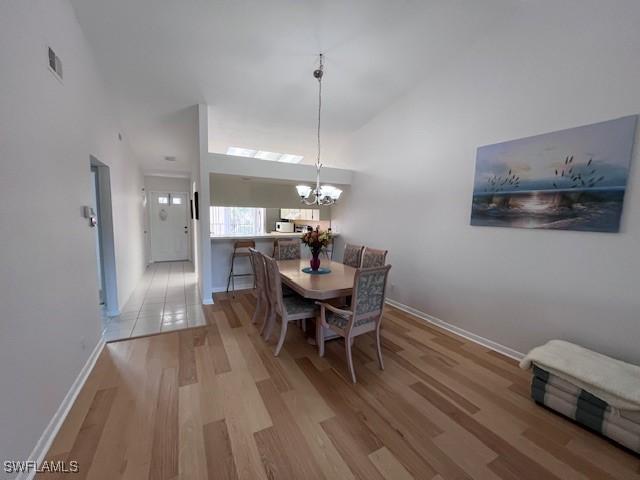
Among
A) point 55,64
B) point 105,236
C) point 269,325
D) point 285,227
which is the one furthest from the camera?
point 285,227

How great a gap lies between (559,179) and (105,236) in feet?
16.5

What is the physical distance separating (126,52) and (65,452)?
11.6ft

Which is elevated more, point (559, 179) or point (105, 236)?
point (559, 179)

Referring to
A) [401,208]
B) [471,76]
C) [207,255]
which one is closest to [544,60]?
[471,76]

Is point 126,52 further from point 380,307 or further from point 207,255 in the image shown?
point 380,307

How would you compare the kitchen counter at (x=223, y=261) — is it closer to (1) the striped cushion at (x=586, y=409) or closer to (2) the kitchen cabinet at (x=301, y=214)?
(2) the kitchen cabinet at (x=301, y=214)

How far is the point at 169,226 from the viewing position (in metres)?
7.27

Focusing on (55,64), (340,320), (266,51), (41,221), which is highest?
(266,51)

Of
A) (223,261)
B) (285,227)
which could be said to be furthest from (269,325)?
(285,227)

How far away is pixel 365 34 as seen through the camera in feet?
8.67

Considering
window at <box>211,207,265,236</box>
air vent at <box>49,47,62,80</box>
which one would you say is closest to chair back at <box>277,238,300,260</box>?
air vent at <box>49,47,62,80</box>

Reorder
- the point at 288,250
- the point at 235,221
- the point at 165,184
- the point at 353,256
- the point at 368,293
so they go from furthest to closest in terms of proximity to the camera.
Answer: the point at 235,221, the point at 165,184, the point at 288,250, the point at 353,256, the point at 368,293

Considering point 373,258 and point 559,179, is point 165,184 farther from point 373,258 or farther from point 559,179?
point 559,179

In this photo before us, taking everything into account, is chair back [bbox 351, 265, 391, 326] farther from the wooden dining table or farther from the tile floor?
the tile floor
